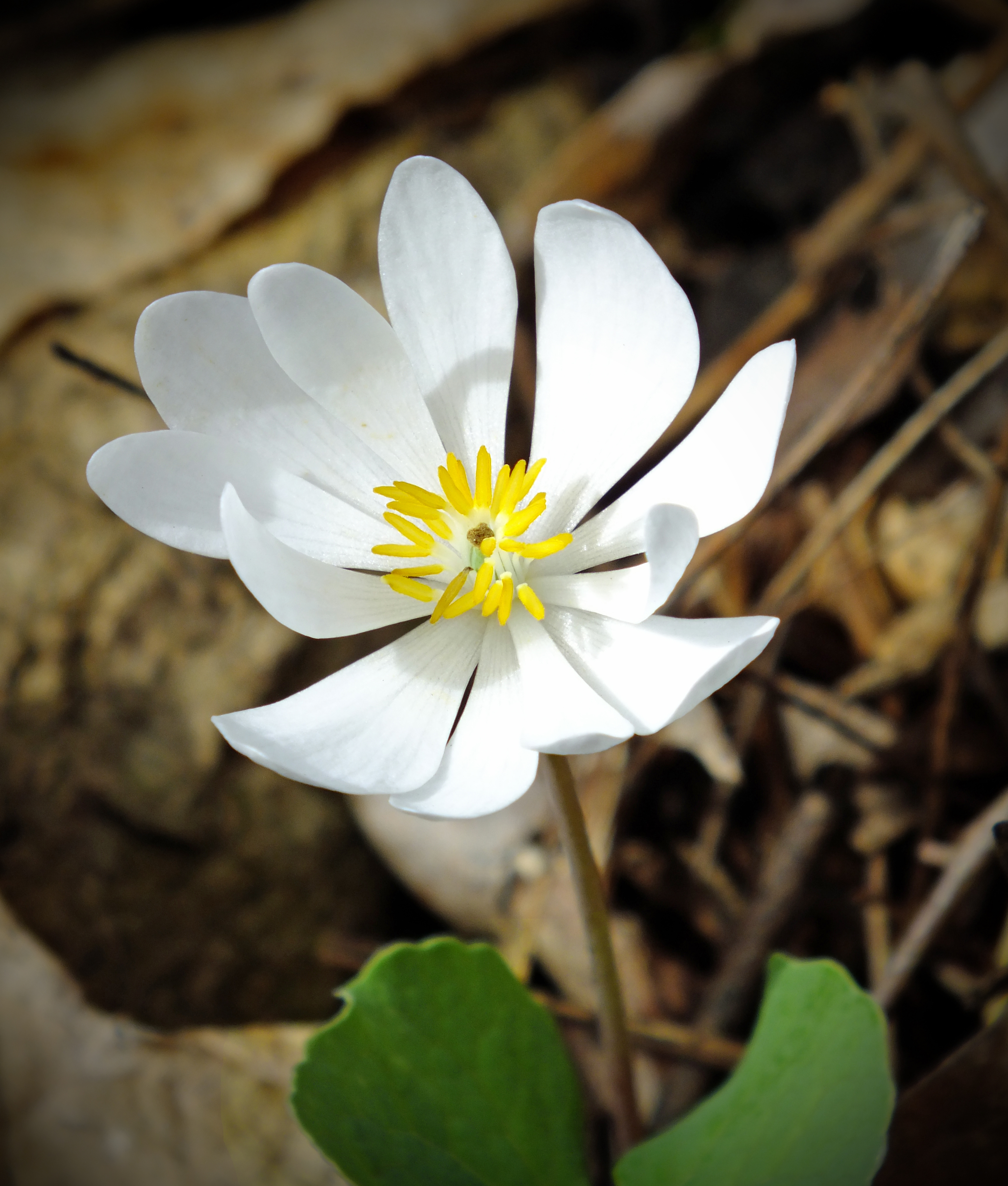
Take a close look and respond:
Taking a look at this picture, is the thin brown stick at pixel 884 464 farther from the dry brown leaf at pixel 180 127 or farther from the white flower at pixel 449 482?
the dry brown leaf at pixel 180 127

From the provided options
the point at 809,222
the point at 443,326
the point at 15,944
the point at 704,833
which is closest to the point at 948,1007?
the point at 704,833

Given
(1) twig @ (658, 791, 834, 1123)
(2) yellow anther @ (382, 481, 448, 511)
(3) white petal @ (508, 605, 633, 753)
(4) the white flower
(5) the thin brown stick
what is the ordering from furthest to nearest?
(5) the thin brown stick < (1) twig @ (658, 791, 834, 1123) < (2) yellow anther @ (382, 481, 448, 511) < (4) the white flower < (3) white petal @ (508, 605, 633, 753)

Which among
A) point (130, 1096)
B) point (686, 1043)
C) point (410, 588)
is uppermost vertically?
point (410, 588)

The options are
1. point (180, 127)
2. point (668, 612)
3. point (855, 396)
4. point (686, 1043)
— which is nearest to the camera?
point (686, 1043)

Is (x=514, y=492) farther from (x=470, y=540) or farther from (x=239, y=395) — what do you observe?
(x=239, y=395)

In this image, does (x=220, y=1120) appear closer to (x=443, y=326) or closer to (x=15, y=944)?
(x=15, y=944)

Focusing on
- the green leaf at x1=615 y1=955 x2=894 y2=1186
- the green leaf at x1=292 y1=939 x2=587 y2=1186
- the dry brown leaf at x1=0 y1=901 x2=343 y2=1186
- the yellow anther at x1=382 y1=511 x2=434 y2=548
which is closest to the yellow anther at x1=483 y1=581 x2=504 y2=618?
the yellow anther at x1=382 y1=511 x2=434 y2=548

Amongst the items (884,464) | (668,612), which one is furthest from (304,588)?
(884,464)

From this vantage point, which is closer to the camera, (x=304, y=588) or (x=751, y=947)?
(x=304, y=588)

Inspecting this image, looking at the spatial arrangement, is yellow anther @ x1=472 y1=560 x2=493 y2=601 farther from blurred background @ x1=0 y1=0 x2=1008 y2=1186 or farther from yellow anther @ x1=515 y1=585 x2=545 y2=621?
blurred background @ x1=0 y1=0 x2=1008 y2=1186
